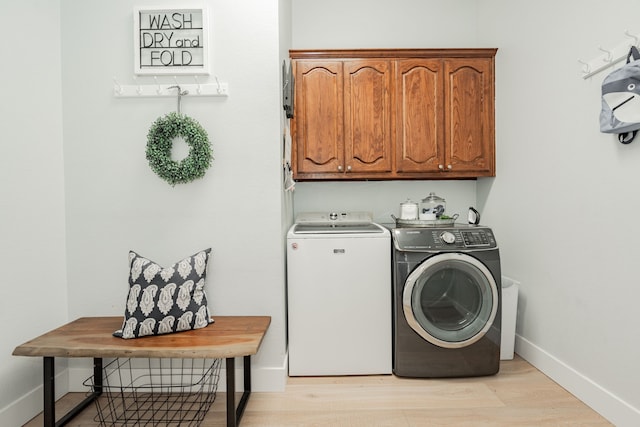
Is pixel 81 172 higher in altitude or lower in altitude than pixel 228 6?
lower

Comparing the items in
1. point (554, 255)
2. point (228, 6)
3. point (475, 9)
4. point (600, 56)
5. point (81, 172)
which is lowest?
point (554, 255)

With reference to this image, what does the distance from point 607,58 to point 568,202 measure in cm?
A: 75

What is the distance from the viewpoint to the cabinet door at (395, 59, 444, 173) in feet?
8.97

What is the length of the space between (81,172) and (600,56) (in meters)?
2.80

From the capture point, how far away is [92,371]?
2.13m

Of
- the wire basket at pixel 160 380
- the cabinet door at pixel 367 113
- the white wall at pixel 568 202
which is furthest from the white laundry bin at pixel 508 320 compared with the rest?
the wire basket at pixel 160 380

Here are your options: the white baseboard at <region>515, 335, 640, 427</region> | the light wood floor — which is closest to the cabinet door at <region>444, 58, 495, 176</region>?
the white baseboard at <region>515, 335, 640, 427</region>

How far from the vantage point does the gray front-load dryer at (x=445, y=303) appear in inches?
86.0

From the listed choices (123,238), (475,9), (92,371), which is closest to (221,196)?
(123,238)

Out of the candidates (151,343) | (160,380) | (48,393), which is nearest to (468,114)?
(151,343)

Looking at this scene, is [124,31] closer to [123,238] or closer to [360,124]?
[123,238]

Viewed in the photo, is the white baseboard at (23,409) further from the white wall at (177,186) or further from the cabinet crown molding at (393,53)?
the cabinet crown molding at (393,53)

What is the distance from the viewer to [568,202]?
6.77 ft

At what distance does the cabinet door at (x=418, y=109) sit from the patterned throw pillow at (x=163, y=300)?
1686 millimetres
